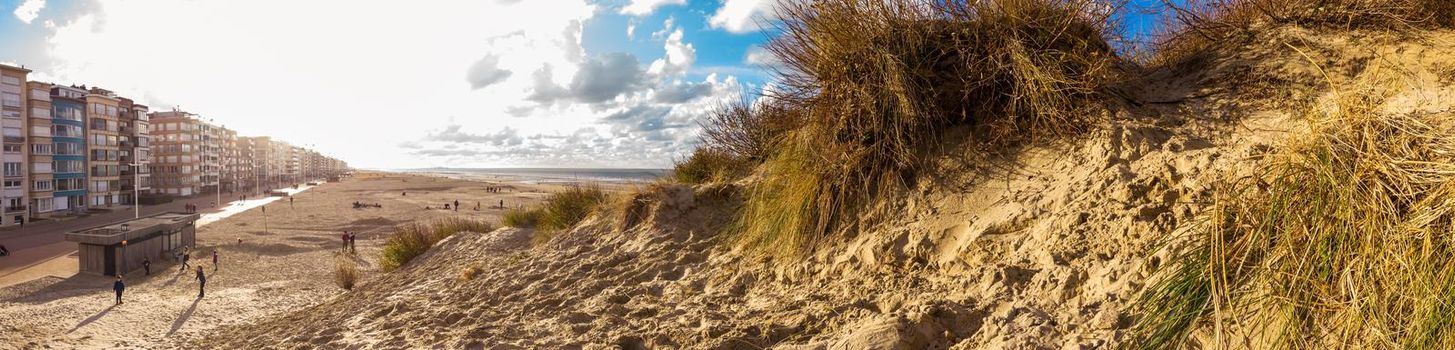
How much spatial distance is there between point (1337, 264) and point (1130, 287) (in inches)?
26.0

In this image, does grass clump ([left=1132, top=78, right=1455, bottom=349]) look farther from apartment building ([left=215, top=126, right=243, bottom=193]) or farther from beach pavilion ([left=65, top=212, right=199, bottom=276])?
apartment building ([left=215, top=126, right=243, bottom=193])

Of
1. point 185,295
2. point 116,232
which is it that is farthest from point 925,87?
point 116,232

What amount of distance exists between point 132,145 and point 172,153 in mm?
9693

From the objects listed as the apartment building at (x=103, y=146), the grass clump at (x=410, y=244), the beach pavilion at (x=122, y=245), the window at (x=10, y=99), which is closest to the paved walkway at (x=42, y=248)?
the beach pavilion at (x=122, y=245)

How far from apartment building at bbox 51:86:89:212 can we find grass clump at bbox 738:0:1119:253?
62.3 m

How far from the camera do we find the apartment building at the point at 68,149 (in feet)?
141

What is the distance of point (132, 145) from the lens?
55812mm

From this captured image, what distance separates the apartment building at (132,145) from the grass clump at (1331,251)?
75.3 metres

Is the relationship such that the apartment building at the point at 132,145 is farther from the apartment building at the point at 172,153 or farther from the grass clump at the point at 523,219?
the grass clump at the point at 523,219

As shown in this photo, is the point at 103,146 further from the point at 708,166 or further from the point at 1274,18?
the point at 1274,18

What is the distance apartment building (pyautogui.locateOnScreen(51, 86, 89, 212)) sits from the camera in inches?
1689

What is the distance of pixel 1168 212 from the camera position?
9.44ft

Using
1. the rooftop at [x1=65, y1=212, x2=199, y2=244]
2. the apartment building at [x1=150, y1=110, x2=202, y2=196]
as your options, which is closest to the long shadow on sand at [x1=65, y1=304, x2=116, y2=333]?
the rooftop at [x1=65, y1=212, x2=199, y2=244]

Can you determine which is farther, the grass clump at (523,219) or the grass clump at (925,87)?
the grass clump at (523,219)
